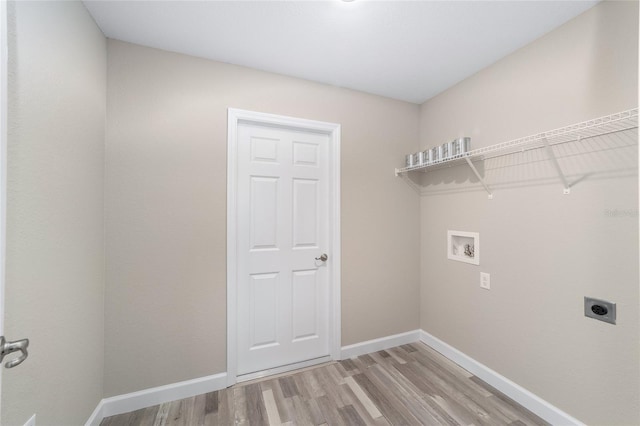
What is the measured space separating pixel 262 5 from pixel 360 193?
1.51 metres

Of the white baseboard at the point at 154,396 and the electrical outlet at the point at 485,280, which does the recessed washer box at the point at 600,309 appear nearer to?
the electrical outlet at the point at 485,280

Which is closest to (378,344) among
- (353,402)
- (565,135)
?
(353,402)

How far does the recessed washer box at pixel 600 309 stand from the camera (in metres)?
1.28

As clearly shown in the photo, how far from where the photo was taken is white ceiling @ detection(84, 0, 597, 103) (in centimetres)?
138

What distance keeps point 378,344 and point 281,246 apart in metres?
1.32

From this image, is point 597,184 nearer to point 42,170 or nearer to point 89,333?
point 42,170

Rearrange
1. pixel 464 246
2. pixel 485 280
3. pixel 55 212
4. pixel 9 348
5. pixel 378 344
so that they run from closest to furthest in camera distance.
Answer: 1. pixel 9 348
2. pixel 55 212
3. pixel 485 280
4. pixel 464 246
5. pixel 378 344

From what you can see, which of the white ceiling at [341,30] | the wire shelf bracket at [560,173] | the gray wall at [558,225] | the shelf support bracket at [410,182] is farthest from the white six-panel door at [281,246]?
the wire shelf bracket at [560,173]

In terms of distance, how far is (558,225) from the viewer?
4.92 ft

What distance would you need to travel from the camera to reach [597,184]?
1346 millimetres

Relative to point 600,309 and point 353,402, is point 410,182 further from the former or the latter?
point 353,402

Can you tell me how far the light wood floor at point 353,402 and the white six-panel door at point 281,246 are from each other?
239mm

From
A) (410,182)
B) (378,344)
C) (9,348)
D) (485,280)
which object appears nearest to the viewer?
(9,348)

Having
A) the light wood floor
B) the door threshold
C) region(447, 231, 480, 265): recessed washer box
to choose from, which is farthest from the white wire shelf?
the door threshold
